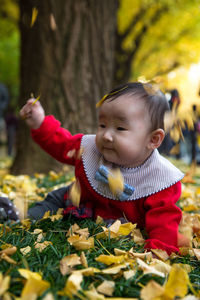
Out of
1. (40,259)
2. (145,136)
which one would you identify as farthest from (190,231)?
(40,259)

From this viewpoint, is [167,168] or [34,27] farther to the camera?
[34,27]

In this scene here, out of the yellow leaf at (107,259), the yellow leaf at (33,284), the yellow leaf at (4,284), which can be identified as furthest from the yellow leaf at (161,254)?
the yellow leaf at (4,284)

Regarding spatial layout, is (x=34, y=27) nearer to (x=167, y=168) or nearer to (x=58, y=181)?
(x=58, y=181)

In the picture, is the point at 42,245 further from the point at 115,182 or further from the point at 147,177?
the point at 147,177

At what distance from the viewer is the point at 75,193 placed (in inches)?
84.8

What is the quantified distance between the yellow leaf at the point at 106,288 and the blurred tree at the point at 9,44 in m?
9.45

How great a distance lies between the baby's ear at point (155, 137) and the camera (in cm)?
190

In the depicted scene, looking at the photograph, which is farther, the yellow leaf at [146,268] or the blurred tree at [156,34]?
the blurred tree at [156,34]

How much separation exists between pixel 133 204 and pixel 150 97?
653 millimetres

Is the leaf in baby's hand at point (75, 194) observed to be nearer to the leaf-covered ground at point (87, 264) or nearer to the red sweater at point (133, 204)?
the red sweater at point (133, 204)

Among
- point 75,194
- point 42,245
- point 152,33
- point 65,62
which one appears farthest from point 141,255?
point 152,33

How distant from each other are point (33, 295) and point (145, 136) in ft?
3.52

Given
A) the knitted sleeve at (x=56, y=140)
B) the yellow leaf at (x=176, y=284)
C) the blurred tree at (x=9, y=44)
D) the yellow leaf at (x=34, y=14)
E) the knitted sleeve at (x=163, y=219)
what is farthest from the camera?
the blurred tree at (x=9, y=44)

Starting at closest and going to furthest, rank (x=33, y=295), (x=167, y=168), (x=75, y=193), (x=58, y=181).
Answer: (x=33, y=295) < (x=167, y=168) < (x=75, y=193) < (x=58, y=181)
